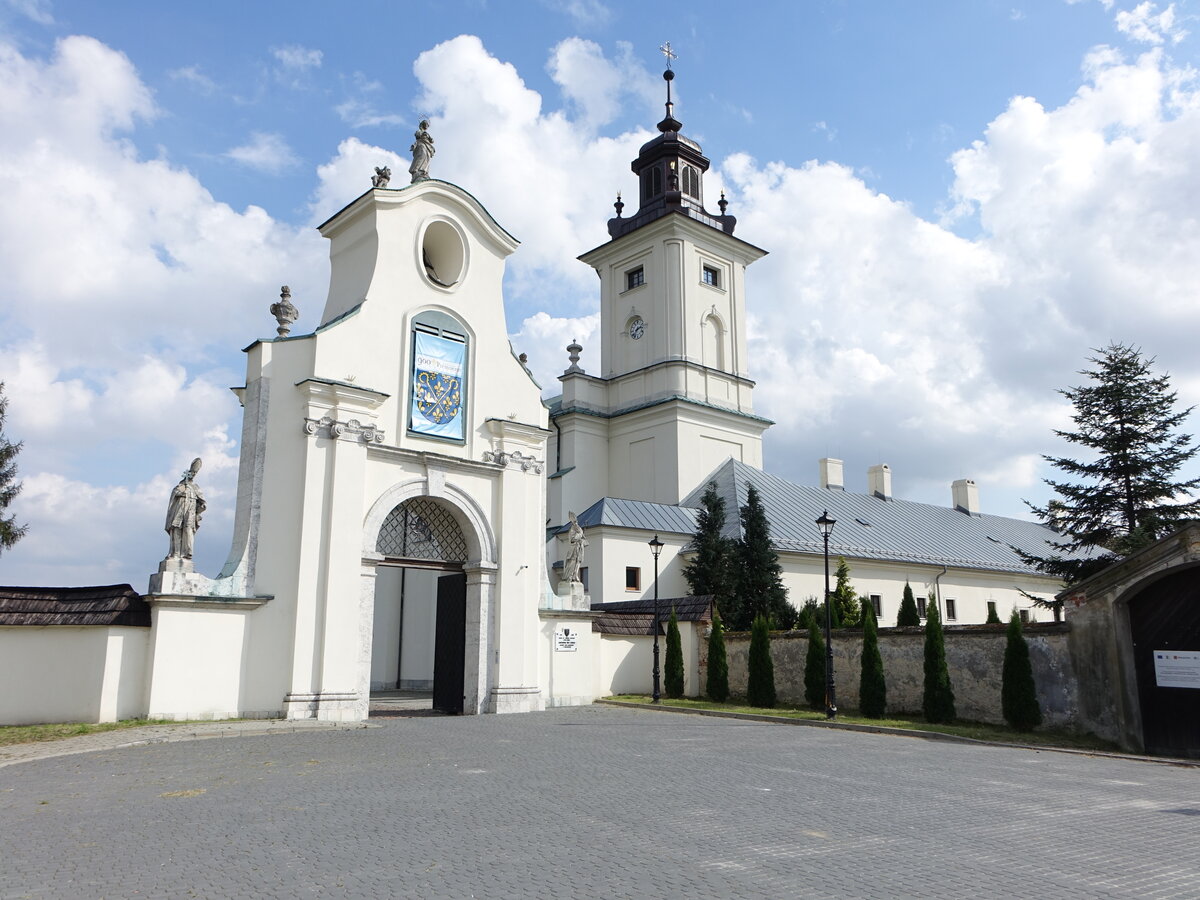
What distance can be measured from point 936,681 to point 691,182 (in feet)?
100

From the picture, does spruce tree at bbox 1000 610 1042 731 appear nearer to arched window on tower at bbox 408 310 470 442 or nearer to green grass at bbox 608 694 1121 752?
green grass at bbox 608 694 1121 752

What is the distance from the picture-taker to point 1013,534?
52094mm

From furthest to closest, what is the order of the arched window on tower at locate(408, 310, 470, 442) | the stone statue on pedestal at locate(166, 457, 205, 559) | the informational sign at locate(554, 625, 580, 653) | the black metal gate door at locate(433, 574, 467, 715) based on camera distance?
1. the informational sign at locate(554, 625, 580, 653)
2. the black metal gate door at locate(433, 574, 467, 715)
3. the arched window on tower at locate(408, 310, 470, 442)
4. the stone statue on pedestal at locate(166, 457, 205, 559)

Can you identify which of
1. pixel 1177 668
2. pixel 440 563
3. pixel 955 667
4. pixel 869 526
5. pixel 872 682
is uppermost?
pixel 869 526

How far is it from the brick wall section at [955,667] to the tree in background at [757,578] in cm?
492

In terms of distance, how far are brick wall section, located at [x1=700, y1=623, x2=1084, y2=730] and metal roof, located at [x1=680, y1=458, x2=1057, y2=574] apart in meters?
10.6

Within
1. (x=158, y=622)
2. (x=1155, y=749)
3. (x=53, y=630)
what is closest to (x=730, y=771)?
(x=1155, y=749)

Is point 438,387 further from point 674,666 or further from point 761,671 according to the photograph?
point 761,671

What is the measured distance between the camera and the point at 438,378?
2142 cm

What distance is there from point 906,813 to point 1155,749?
30.5 feet

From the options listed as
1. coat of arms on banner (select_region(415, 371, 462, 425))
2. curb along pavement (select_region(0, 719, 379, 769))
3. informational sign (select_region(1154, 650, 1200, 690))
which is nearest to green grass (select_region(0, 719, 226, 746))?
curb along pavement (select_region(0, 719, 379, 769))

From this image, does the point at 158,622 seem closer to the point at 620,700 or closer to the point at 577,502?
the point at 620,700

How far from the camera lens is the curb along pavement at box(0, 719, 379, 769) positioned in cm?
1289

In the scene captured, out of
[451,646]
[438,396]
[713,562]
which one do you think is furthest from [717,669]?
[438,396]
